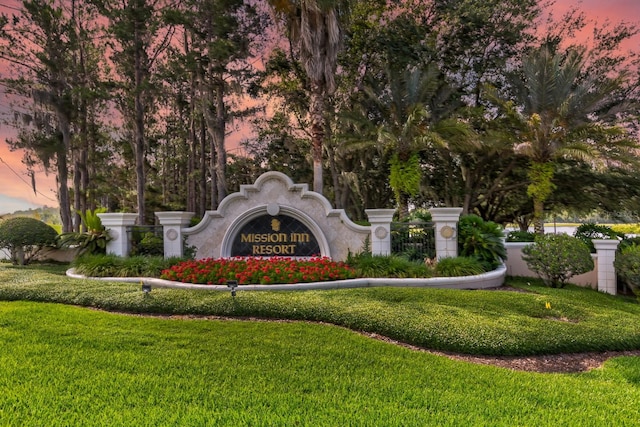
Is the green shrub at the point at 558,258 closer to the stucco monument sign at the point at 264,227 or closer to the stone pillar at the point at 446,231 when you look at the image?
the stone pillar at the point at 446,231

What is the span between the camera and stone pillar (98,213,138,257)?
11391mm

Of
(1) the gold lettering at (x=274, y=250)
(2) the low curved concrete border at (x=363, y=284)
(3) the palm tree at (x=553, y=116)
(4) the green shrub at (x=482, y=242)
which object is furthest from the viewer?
(3) the palm tree at (x=553, y=116)

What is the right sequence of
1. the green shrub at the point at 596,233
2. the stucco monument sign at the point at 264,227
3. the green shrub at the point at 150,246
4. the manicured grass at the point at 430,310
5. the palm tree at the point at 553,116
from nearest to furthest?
1. the manicured grass at the point at 430,310
2. the stucco monument sign at the point at 264,227
3. the green shrub at the point at 150,246
4. the green shrub at the point at 596,233
5. the palm tree at the point at 553,116

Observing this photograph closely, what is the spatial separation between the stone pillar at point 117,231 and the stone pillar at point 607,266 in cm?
1324

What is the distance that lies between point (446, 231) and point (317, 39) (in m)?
8.88

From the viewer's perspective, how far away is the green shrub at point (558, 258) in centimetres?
952

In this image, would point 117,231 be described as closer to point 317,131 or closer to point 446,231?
point 317,131

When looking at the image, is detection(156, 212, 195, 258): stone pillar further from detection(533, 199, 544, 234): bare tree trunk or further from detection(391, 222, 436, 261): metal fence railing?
detection(533, 199, 544, 234): bare tree trunk

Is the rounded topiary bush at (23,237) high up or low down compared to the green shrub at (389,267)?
up

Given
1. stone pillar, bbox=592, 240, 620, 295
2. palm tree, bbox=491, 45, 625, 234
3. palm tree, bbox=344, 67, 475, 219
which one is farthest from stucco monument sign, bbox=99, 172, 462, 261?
palm tree, bbox=491, 45, 625, 234

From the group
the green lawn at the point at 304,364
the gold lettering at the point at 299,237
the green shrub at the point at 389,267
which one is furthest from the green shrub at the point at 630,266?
the gold lettering at the point at 299,237

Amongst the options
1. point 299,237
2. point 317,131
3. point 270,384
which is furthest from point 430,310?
point 317,131

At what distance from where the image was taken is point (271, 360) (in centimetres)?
457

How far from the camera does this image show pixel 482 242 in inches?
418
